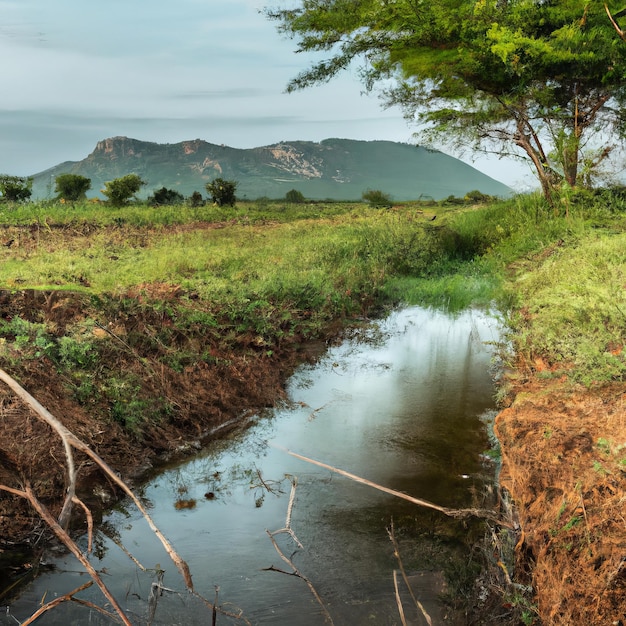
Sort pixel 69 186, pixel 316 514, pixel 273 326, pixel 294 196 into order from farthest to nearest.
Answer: pixel 294 196 < pixel 69 186 < pixel 273 326 < pixel 316 514

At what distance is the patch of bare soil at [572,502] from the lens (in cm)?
234

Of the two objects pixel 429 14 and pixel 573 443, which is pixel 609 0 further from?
pixel 573 443

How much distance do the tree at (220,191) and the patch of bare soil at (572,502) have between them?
15483mm

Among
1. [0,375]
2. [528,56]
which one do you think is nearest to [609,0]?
[528,56]

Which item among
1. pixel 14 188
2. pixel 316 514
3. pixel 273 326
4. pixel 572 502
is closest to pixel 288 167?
pixel 14 188

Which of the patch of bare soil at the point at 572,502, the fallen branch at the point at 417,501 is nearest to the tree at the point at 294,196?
the patch of bare soil at the point at 572,502

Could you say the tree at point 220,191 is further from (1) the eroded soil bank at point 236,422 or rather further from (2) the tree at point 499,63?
(1) the eroded soil bank at point 236,422

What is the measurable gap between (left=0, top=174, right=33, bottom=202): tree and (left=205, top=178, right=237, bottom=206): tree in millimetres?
4855

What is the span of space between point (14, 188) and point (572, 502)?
55.8ft

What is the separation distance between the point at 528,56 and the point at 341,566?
38.8ft

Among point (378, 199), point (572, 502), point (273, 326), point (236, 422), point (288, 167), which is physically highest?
point (288, 167)

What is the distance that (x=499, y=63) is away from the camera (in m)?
12.6

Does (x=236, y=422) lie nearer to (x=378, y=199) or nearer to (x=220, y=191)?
(x=220, y=191)

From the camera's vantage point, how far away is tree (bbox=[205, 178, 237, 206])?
59.4 feet
